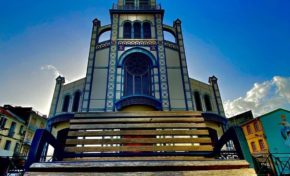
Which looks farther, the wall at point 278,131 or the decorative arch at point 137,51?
the wall at point 278,131

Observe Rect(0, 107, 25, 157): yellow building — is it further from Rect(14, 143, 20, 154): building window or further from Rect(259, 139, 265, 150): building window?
Rect(259, 139, 265, 150): building window

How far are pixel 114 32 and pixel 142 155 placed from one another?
14.0 metres

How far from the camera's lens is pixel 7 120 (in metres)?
23.9

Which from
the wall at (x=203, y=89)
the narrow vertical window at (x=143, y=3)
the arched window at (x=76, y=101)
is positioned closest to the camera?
the arched window at (x=76, y=101)

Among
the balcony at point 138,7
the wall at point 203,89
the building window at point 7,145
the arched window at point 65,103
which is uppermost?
the balcony at point 138,7

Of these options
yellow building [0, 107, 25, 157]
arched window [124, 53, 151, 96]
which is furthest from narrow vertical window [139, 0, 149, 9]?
yellow building [0, 107, 25, 157]

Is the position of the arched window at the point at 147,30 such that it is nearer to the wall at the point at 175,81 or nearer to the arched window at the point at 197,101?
the wall at the point at 175,81

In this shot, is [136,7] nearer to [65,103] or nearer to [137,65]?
[137,65]

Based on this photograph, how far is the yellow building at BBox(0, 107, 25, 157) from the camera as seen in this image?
74.7 ft

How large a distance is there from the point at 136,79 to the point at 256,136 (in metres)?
22.0

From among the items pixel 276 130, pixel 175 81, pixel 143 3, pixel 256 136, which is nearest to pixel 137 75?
pixel 175 81

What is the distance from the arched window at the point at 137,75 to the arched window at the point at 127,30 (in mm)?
2276

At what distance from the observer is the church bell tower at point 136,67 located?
11633 millimetres

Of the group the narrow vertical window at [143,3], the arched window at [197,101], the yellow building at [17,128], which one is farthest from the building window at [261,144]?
the yellow building at [17,128]
